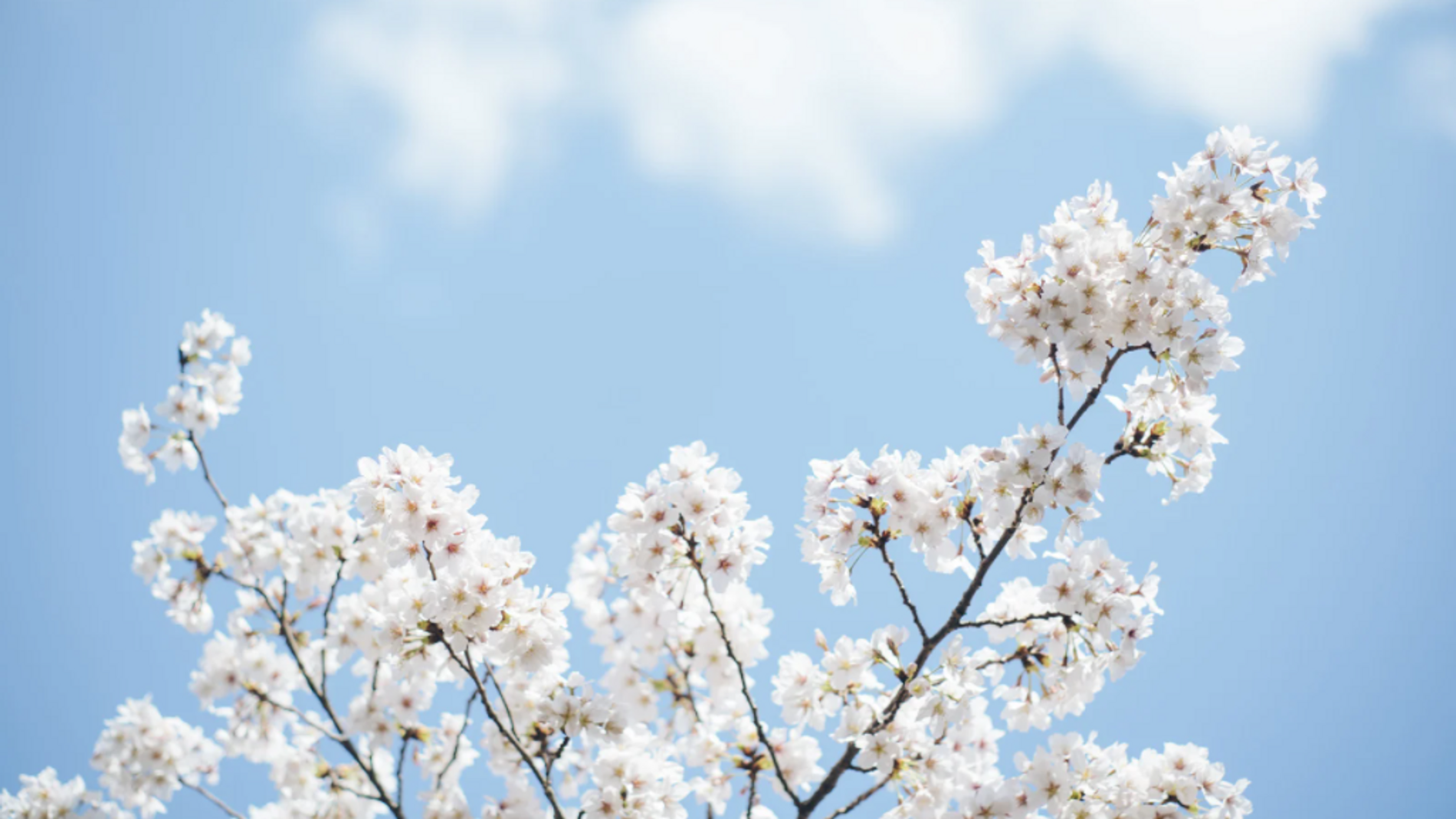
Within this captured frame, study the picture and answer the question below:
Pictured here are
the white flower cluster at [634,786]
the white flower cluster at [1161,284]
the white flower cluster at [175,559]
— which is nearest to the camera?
the white flower cluster at [1161,284]

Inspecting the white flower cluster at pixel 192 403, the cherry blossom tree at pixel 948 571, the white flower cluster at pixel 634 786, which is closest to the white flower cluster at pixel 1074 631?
the cherry blossom tree at pixel 948 571

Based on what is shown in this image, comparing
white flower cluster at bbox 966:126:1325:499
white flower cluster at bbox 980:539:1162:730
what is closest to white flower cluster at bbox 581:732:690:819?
white flower cluster at bbox 980:539:1162:730

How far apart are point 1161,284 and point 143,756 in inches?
333

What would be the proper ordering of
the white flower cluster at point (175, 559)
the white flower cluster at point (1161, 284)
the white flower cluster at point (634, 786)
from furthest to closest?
the white flower cluster at point (175, 559) < the white flower cluster at point (634, 786) < the white flower cluster at point (1161, 284)

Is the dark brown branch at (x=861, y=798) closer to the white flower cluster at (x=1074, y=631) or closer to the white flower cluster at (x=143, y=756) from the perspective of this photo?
the white flower cluster at (x=1074, y=631)

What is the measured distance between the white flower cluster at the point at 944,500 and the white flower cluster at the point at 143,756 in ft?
19.9

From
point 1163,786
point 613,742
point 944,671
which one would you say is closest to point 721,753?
point 613,742

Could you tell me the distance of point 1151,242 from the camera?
163 inches

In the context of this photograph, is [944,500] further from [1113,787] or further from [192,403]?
[192,403]

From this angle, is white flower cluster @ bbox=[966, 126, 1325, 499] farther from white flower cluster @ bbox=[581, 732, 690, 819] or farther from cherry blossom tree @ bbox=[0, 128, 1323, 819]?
Answer: white flower cluster @ bbox=[581, 732, 690, 819]

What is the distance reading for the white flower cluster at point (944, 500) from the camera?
3.98 meters

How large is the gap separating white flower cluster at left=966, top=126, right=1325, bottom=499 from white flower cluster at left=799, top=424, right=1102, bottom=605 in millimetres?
456

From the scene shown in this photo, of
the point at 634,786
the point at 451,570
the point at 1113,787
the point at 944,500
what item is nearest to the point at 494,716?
the point at 451,570

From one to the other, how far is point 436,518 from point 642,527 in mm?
1105
